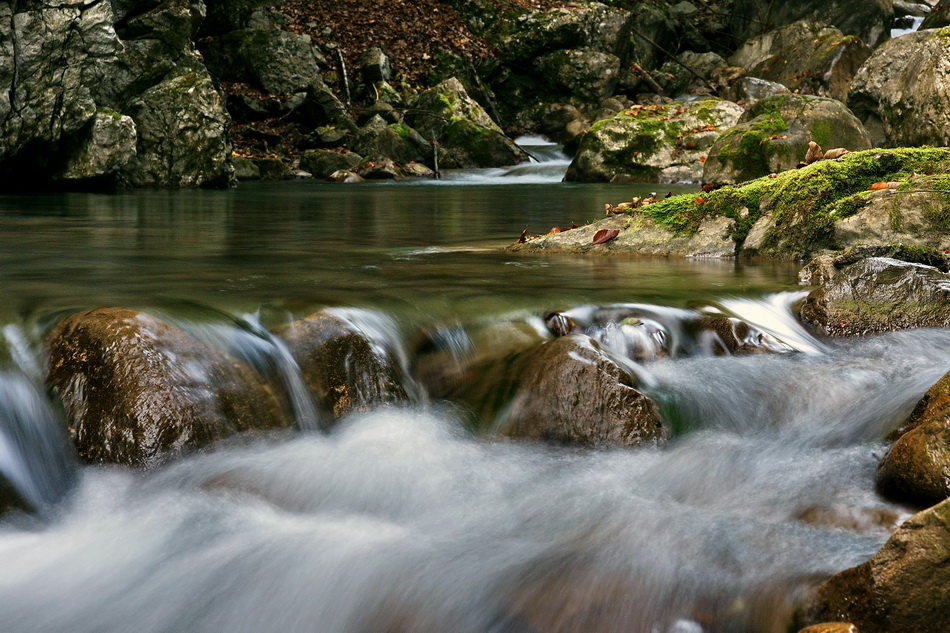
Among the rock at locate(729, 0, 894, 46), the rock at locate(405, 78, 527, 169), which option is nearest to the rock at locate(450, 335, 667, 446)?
the rock at locate(405, 78, 527, 169)

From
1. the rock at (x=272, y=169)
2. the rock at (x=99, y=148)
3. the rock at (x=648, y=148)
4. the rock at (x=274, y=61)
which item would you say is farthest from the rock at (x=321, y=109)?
the rock at (x=99, y=148)

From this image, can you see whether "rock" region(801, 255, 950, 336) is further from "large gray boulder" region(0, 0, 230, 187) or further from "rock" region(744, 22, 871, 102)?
"rock" region(744, 22, 871, 102)

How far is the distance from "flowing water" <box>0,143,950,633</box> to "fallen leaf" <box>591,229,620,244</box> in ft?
4.45

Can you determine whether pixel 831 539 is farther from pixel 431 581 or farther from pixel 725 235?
pixel 725 235

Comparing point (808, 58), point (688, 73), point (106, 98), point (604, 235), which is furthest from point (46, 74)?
point (688, 73)

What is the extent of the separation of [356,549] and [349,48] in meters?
21.7

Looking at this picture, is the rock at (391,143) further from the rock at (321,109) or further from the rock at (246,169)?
the rock at (246,169)

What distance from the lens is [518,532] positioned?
111 inches

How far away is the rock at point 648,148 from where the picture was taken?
15.8 m

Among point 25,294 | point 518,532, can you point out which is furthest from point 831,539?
point 25,294

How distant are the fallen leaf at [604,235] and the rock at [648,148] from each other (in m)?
9.52

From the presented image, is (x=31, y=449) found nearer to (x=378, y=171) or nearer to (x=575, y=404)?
(x=575, y=404)

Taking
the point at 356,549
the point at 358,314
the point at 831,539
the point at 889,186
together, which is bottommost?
the point at 356,549

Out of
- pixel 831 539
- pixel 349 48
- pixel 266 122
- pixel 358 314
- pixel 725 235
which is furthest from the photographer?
pixel 349 48
